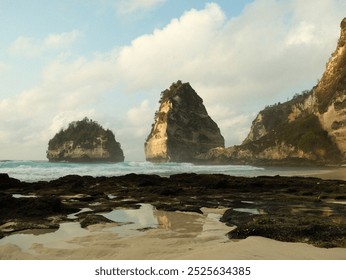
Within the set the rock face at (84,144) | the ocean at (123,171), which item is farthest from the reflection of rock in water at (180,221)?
the rock face at (84,144)

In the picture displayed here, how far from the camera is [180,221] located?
7426 millimetres

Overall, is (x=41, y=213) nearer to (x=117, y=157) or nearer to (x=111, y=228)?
(x=111, y=228)

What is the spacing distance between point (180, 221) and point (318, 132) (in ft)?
191

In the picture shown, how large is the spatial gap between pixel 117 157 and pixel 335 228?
134 metres

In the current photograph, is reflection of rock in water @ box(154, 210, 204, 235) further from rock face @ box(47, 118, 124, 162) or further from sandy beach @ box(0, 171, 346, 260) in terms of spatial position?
rock face @ box(47, 118, 124, 162)

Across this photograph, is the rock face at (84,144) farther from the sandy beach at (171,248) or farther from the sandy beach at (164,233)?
the sandy beach at (171,248)

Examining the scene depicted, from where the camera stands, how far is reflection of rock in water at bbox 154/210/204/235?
6.49 m

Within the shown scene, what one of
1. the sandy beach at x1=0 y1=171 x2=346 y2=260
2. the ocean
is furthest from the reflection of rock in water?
the ocean

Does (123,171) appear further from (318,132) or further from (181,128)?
(181,128)

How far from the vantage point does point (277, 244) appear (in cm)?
479

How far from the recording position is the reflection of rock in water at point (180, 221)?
21.3 ft

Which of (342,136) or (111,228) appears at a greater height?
(342,136)

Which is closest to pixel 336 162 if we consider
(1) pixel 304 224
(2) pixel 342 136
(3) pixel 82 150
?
(2) pixel 342 136

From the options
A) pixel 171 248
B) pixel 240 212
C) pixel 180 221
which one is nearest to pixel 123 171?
pixel 240 212
